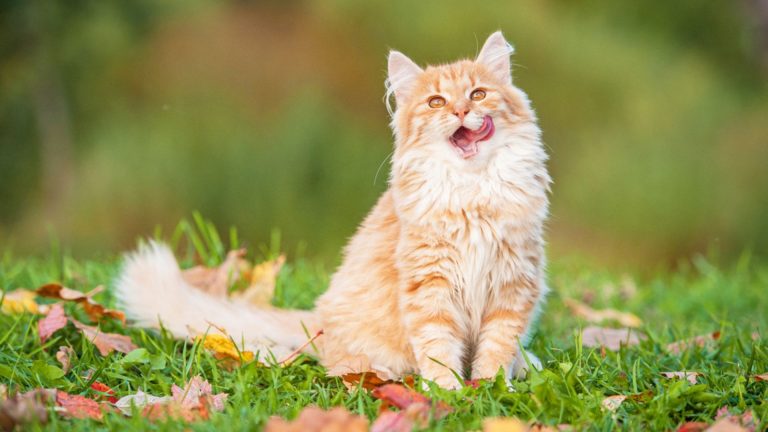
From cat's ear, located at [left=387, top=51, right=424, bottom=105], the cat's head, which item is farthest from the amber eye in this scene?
cat's ear, located at [left=387, top=51, right=424, bottom=105]

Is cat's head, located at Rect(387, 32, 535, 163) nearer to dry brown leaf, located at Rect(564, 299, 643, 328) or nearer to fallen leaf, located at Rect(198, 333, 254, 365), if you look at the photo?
fallen leaf, located at Rect(198, 333, 254, 365)

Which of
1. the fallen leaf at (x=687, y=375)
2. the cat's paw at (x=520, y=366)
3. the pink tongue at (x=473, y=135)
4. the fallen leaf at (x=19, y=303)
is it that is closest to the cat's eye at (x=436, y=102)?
the pink tongue at (x=473, y=135)

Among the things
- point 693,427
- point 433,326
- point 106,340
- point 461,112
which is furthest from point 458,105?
point 106,340

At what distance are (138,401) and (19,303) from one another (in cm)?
105

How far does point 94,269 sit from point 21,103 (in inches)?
129

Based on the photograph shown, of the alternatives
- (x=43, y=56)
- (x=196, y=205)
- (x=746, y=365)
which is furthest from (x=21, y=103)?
(x=746, y=365)

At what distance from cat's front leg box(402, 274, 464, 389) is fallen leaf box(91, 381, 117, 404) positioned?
840 mm

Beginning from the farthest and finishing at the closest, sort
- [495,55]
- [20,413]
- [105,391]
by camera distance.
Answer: [495,55], [105,391], [20,413]

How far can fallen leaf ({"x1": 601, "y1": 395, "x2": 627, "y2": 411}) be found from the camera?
2.06 m

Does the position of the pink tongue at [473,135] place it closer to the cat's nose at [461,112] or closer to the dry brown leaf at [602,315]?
the cat's nose at [461,112]

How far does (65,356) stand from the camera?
2.47 meters

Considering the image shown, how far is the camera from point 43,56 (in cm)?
640

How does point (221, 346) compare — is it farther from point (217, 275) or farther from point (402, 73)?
point (402, 73)

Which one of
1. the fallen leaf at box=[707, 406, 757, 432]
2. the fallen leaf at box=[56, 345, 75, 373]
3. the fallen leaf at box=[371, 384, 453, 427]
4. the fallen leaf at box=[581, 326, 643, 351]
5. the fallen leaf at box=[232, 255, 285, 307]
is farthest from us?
the fallen leaf at box=[232, 255, 285, 307]
